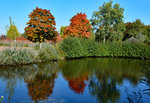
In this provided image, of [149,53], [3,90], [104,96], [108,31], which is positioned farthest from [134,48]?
[3,90]

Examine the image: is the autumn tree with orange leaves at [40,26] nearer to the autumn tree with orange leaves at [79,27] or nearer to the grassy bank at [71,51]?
the autumn tree with orange leaves at [79,27]

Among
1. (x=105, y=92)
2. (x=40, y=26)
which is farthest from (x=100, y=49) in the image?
(x=105, y=92)

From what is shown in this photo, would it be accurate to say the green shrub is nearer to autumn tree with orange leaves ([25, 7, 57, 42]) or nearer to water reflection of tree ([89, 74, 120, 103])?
autumn tree with orange leaves ([25, 7, 57, 42])

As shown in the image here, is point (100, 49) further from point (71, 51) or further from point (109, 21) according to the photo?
point (109, 21)

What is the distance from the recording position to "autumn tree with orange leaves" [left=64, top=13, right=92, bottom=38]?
3219cm

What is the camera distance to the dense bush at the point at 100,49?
789 inches

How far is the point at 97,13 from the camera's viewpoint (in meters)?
32.1

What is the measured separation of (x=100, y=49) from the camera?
23516mm

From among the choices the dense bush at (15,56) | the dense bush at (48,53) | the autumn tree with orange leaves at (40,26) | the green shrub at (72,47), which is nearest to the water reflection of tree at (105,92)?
the dense bush at (15,56)

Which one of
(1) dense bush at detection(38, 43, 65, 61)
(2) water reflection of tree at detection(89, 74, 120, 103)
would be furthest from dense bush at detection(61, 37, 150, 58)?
(2) water reflection of tree at detection(89, 74, 120, 103)

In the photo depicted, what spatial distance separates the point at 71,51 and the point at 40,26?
34.9 ft

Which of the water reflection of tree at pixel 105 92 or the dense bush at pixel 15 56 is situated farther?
the dense bush at pixel 15 56

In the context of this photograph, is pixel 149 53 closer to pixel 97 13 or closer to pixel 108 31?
pixel 108 31

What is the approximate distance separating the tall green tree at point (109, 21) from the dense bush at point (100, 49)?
8.62 m
